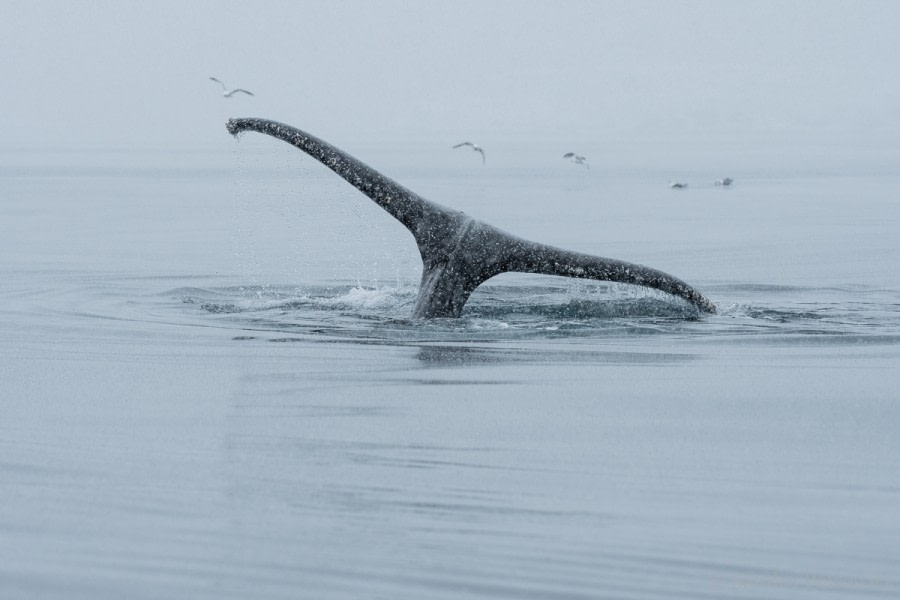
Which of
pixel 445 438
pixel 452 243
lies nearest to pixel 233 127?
pixel 452 243

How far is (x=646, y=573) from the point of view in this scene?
18.2ft

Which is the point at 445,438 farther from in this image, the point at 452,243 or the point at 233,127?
the point at 233,127

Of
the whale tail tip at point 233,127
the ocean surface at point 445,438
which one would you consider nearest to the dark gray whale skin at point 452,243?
the whale tail tip at point 233,127

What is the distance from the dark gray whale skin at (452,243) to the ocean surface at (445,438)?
1.63 ft

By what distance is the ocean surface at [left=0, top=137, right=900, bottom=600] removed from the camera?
5633mm

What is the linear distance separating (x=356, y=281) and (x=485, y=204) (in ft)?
73.8

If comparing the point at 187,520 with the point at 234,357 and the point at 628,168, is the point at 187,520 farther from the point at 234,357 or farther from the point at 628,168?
the point at 628,168

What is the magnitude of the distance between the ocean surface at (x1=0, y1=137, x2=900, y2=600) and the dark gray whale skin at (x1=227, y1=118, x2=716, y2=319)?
0.50m

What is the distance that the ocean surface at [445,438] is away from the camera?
5633 mm

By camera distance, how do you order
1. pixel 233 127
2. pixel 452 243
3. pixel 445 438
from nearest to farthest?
pixel 445 438
pixel 452 243
pixel 233 127

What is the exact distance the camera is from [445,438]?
312 inches

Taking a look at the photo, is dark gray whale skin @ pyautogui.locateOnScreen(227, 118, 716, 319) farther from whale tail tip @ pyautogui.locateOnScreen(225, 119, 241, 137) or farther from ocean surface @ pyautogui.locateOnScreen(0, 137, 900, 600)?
ocean surface @ pyautogui.locateOnScreen(0, 137, 900, 600)

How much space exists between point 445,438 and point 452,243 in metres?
3.89

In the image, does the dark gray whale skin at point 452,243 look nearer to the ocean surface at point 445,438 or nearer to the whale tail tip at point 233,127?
the whale tail tip at point 233,127
